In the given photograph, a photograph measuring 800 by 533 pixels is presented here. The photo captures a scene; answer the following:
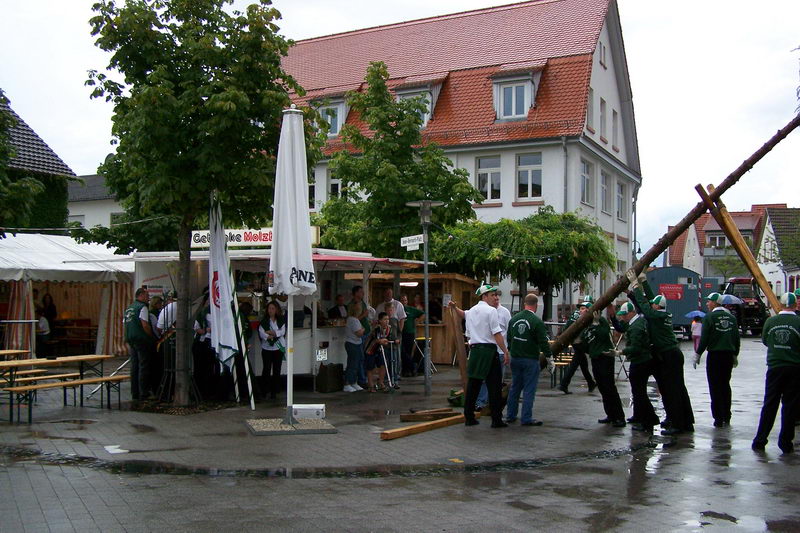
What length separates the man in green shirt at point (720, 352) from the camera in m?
11.8

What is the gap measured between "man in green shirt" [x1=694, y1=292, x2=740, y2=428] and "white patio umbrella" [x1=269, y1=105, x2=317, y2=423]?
557 cm

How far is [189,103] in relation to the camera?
12258mm

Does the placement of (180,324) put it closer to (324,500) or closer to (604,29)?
(324,500)

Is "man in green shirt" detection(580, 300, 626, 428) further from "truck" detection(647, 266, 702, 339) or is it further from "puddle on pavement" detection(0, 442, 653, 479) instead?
"truck" detection(647, 266, 702, 339)

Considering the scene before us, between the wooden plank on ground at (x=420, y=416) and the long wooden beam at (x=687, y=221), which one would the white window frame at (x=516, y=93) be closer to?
the long wooden beam at (x=687, y=221)

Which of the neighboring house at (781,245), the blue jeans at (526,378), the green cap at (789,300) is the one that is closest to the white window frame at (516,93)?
the blue jeans at (526,378)

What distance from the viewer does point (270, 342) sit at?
45.6ft

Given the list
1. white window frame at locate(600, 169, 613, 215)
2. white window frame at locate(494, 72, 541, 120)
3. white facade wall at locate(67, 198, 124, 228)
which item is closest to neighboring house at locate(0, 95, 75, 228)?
white window frame at locate(494, 72, 541, 120)

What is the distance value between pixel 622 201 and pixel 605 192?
280 cm

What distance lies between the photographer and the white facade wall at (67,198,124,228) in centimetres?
4522

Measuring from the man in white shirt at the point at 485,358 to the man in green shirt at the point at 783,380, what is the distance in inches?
129

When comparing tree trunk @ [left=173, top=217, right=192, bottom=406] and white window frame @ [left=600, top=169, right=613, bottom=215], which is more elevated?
white window frame @ [left=600, top=169, right=613, bottom=215]

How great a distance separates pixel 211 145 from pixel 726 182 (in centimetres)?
708

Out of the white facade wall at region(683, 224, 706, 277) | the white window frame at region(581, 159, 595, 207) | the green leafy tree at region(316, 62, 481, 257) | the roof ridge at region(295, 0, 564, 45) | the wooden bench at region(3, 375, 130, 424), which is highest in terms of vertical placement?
the roof ridge at region(295, 0, 564, 45)
